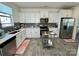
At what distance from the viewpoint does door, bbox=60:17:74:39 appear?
17.1ft

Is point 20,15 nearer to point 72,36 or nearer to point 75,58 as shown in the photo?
point 72,36

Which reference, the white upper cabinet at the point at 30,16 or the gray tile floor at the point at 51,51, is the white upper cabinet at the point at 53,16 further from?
the gray tile floor at the point at 51,51

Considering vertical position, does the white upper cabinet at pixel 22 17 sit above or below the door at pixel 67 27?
above

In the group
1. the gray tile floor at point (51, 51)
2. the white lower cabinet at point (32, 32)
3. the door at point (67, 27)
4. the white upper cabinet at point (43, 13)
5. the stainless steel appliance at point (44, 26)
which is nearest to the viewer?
the gray tile floor at point (51, 51)

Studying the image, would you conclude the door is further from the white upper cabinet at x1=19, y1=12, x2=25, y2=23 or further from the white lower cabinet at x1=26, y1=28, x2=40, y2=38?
the white upper cabinet at x1=19, y1=12, x2=25, y2=23

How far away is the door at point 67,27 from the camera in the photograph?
5.22m

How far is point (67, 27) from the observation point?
5.27 metres

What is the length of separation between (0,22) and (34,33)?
2973 mm

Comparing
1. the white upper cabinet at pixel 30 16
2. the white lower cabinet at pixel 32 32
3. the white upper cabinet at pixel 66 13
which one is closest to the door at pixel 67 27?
the white upper cabinet at pixel 66 13

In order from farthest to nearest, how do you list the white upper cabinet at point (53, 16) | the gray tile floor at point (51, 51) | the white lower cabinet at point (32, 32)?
the white upper cabinet at point (53, 16) → the white lower cabinet at point (32, 32) → the gray tile floor at point (51, 51)

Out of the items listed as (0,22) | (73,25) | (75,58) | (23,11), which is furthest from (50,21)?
(75,58)

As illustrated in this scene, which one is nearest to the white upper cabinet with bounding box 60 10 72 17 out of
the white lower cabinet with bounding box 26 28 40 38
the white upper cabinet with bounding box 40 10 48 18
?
the white upper cabinet with bounding box 40 10 48 18

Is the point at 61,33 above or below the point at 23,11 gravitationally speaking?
below

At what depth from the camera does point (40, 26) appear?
19.1ft
